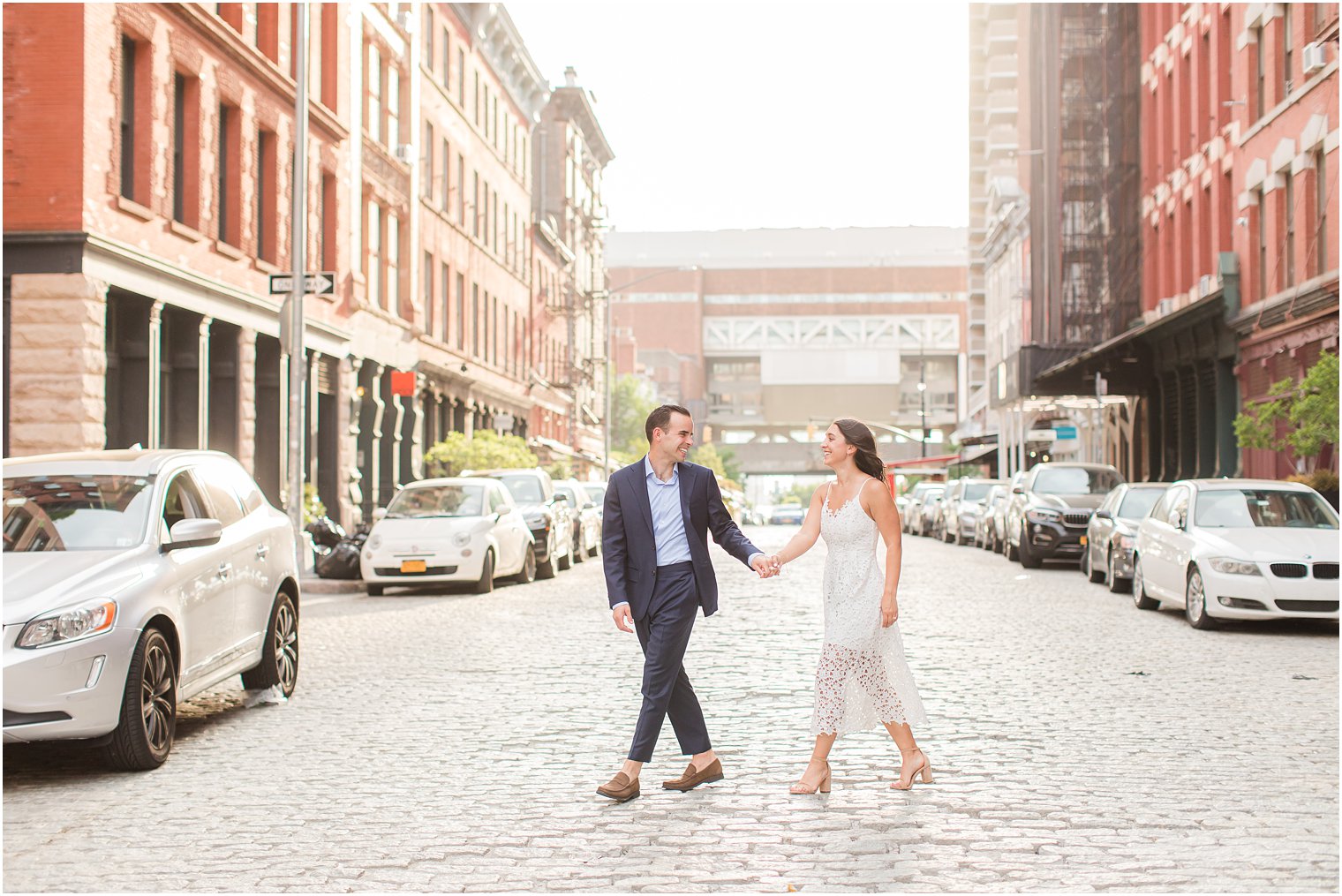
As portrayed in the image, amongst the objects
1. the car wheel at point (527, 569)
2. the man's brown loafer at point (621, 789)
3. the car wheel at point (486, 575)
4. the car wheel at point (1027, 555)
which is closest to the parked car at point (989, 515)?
Answer: the car wheel at point (1027, 555)

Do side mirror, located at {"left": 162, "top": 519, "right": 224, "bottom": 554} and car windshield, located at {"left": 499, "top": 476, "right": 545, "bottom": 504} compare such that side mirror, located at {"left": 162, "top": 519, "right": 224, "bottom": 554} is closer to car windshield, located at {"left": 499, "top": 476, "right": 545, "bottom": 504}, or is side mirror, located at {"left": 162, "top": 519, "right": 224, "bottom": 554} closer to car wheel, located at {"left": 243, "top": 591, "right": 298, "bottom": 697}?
car wheel, located at {"left": 243, "top": 591, "right": 298, "bottom": 697}

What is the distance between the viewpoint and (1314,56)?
2720 cm

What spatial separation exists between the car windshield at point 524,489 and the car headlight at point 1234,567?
12472mm

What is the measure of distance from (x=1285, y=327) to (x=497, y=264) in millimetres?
29221

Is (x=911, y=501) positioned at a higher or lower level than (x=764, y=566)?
lower

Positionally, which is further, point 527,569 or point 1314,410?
point 527,569

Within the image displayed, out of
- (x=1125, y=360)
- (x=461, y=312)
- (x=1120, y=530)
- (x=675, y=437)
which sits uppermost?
(x=461, y=312)

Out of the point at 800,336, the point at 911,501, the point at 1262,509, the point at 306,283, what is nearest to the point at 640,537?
the point at 1262,509

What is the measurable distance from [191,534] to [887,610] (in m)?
3.88

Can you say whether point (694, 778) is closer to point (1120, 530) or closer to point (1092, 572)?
point (1120, 530)

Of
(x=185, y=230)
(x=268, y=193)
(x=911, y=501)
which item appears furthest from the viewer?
(x=911, y=501)

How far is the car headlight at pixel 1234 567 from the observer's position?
50.2ft

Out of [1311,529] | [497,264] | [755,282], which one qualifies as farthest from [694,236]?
[1311,529]

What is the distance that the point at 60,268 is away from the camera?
843 inches
